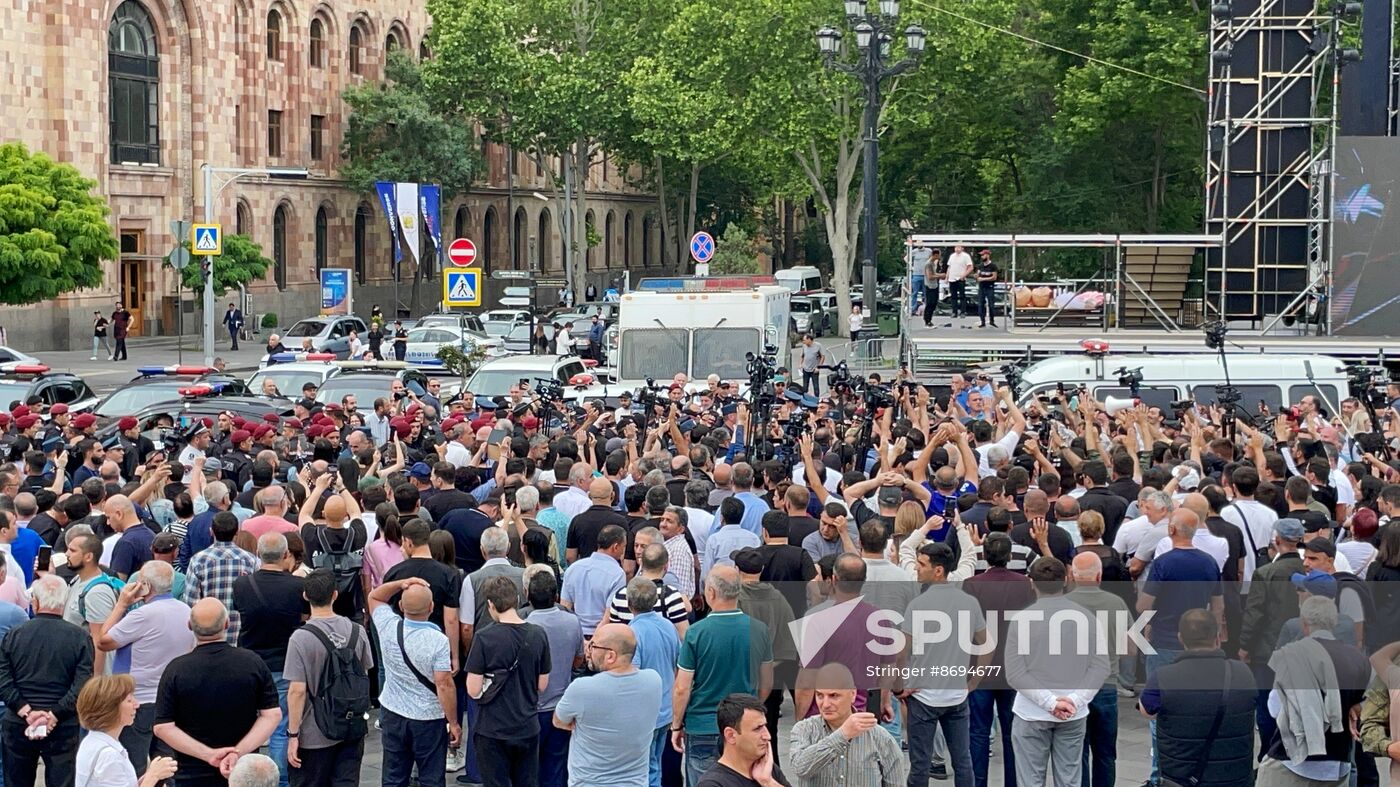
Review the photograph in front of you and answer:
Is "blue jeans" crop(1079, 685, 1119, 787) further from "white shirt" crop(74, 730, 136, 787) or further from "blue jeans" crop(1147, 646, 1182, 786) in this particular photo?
"white shirt" crop(74, 730, 136, 787)

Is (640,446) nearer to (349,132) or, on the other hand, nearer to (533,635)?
(533,635)

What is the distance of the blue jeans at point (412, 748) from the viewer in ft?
29.0

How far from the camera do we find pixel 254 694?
7895mm

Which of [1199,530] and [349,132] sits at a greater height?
[349,132]

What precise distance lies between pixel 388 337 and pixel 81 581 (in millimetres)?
35087

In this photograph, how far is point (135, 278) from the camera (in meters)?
51.8

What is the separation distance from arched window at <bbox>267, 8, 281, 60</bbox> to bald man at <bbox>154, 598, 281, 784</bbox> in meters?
52.1

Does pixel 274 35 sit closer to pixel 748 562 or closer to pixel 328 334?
pixel 328 334

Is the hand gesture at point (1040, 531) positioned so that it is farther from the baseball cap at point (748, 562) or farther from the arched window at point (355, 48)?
the arched window at point (355, 48)

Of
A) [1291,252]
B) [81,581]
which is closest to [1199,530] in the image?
[81,581]

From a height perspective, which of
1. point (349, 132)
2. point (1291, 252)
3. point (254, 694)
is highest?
point (349, 132)

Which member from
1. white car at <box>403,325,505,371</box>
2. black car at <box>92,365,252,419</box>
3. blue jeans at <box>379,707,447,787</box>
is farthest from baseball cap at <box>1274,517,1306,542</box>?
white car at <box>403,325,505,371</box>

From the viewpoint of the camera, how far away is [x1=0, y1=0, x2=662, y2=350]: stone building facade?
46.1 metres

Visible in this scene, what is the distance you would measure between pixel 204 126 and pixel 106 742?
4827 centimetres
